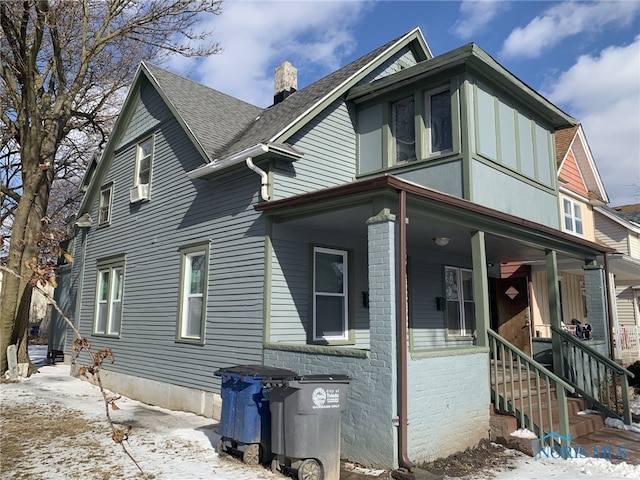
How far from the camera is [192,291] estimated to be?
1016 cm

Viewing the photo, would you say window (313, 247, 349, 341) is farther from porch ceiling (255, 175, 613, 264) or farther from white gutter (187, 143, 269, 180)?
white gutter (187, 143, 269, 180)

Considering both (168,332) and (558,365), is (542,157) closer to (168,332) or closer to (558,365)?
(558,365)

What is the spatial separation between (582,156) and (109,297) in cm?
1641

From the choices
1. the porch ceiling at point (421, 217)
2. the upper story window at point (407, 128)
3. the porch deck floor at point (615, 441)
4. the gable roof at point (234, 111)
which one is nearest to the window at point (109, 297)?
the gable roof at point (234, 111)

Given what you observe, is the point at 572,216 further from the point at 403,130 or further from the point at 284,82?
the point at 284,82

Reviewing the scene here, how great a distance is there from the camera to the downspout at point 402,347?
5.72m

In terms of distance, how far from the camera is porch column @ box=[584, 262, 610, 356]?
10.9 meters

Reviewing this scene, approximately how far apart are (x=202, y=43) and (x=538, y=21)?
1055cm

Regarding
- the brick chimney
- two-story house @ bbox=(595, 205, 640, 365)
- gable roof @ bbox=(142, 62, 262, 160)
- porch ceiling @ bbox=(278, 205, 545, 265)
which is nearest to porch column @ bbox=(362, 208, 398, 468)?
porch ceiling @ bbox=(278, 205, 545, 265)

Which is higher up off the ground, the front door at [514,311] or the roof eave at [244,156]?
the roof eave at [244,156]

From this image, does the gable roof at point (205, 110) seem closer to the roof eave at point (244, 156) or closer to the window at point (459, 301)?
the roof eave at point (244, 156)

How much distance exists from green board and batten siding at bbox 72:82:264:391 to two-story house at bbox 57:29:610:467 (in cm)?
5

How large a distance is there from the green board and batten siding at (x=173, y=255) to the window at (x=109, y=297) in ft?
0.93

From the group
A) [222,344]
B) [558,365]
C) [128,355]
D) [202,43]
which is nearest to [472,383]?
[558,365]
